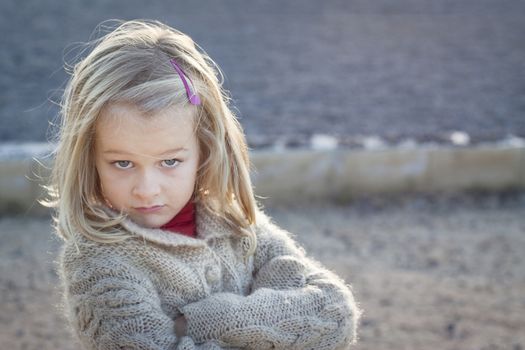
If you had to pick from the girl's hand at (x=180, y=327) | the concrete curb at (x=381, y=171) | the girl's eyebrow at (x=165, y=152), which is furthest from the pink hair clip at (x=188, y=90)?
the concrete curb at (x=381, y=171)

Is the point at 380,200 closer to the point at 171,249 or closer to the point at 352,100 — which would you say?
the point at 352,100

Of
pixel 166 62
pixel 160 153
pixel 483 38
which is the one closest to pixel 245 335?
pixel 160 153

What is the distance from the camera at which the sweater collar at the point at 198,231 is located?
1.97 meters

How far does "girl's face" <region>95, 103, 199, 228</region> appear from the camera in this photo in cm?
189

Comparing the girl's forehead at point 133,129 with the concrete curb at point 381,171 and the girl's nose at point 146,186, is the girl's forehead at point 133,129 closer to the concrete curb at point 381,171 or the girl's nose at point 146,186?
the girl's nose at point 146,186

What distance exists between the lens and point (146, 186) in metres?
1.91

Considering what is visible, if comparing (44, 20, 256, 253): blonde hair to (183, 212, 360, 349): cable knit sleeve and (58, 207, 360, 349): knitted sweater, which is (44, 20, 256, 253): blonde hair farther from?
(183, 212, 360, 349): cable knit sleeve

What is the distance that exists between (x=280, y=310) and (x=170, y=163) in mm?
463

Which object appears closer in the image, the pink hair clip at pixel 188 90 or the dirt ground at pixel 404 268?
the pink hair clip at pixel 188 90

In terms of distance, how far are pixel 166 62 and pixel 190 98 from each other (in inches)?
4.3

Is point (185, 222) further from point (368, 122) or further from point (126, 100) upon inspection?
point (368, 122)

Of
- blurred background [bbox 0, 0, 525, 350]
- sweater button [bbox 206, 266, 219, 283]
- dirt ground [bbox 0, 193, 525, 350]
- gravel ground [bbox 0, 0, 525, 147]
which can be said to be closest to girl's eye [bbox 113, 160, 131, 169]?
sweater button [bbox 206, 266, 219, 283]

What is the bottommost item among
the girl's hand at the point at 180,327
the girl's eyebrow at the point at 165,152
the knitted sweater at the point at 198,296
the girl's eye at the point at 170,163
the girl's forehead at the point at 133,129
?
the girl's hand at the point at 180,327

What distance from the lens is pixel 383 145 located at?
513 cm
